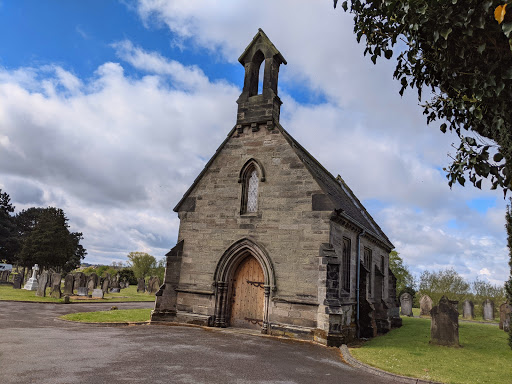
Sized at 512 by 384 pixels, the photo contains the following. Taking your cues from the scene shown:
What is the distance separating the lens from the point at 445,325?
12.3 metres

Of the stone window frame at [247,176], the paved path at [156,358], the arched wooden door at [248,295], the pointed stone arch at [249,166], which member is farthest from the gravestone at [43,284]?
the pointed stone arch at [249,166]

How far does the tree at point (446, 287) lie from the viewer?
29.8 meters

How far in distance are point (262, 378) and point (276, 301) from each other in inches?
231

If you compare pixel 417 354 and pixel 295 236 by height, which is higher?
pixel 295 236

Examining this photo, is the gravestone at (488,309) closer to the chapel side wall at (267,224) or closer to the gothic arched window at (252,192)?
the chapel side wall at (267,224)

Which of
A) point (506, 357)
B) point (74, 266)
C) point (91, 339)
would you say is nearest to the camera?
point (91, 339)

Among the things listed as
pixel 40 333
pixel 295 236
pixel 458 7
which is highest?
pixel 458 7

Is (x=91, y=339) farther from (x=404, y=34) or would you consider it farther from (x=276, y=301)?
(x=404, y=34)

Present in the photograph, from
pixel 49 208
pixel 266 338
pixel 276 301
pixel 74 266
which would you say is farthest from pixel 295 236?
pixel 74 266

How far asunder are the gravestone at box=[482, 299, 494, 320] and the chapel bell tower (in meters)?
21.7

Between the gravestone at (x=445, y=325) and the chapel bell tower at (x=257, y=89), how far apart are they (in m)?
9.08

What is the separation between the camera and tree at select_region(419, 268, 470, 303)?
97.7 feet

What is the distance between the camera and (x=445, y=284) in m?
30.1

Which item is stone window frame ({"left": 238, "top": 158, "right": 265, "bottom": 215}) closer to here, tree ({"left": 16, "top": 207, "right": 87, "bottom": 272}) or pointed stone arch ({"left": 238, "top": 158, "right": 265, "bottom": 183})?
pointed stone arch ({"left": 238, "top": 158, "right": 265, "bottom": 183})
